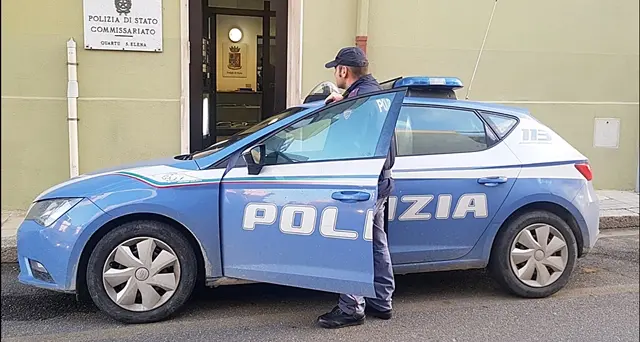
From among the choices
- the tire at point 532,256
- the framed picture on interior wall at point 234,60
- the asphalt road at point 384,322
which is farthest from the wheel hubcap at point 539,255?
the framed picture on interior wall at point 234,60

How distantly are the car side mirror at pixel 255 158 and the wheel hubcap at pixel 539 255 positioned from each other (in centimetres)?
197

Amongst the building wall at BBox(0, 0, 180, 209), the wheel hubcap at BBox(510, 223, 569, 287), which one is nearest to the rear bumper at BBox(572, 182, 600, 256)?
the wheel hubcap at BBox(510, 223, 569, 287)

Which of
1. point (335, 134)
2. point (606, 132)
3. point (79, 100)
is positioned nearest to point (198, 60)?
point (79, 100)

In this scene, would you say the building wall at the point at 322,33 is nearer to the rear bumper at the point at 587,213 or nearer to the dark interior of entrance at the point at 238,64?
the dark interior of entrance at the point at 238,64

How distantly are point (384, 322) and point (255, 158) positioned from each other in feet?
4.55

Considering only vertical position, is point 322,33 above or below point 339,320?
above

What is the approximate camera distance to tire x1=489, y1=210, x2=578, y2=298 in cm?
446

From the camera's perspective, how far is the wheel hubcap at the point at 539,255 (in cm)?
447

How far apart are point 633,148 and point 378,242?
6.41 meters

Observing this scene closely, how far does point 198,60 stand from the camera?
24.5 feet

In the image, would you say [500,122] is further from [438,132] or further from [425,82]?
[425,82]

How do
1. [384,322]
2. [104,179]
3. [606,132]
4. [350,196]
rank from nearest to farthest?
[350,196], [104,179], [384,322], [606,132]

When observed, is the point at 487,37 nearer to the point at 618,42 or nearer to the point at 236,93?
the point at 618,42

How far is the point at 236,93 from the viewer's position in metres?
10.5
